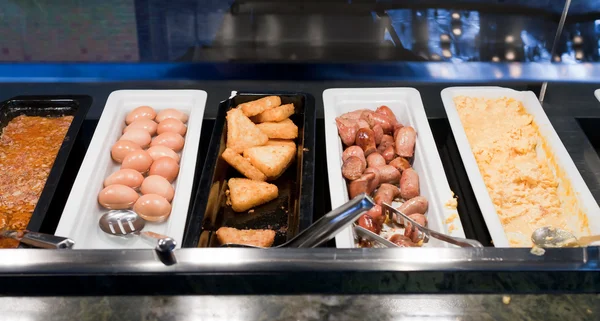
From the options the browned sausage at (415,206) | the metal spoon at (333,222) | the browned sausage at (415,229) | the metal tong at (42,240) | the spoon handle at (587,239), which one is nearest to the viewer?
the metal spoon at (333,222)

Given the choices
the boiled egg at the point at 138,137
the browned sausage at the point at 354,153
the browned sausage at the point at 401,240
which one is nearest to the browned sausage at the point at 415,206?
the browned sausage at the point at 401,240

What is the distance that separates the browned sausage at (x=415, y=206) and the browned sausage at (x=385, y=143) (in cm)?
30

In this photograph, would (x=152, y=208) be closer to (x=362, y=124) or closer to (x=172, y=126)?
(x=172, y=126)

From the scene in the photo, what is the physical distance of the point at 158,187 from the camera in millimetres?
1728

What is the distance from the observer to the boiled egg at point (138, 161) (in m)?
1.83

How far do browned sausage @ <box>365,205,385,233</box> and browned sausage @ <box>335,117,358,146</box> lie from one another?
1.07ft

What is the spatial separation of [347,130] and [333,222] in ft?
2.33

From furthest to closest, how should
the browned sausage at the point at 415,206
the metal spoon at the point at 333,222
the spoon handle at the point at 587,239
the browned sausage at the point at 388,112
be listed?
the browned sausage at the point at 388,112
the browned sausage at the point at 415,206
the spoon handle at the point at 587,239
the metal spoon at the point at 333,222

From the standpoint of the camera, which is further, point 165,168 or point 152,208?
point 165,168

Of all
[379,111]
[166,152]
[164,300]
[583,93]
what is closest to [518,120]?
[583,93]

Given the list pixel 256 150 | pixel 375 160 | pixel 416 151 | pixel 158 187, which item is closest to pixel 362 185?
pixel 375 160

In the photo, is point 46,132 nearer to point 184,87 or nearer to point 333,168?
point 184,87

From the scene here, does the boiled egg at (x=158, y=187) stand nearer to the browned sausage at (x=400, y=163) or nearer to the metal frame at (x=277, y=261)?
the metal frame at (x=277, y=261)

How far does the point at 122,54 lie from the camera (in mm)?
2061
